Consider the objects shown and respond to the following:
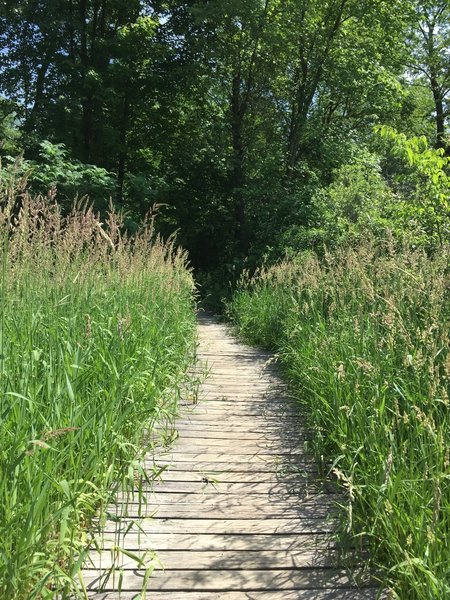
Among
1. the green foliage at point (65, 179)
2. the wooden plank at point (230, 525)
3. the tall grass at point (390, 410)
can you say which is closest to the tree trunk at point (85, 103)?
the green foliage at point (65, 179)

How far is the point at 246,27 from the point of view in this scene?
46.5 feet

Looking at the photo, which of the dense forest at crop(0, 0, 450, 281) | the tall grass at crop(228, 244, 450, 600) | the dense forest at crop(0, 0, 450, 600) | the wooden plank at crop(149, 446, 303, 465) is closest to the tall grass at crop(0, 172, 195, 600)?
the dense forest at crop(0, 0, 450, 600)

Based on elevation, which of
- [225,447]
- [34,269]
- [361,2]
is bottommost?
[225,447]

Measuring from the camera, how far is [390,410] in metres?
2.39

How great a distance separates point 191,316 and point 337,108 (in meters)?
14.1

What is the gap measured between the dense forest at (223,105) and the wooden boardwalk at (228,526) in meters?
8.98

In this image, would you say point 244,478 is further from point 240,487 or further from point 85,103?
point 85,103

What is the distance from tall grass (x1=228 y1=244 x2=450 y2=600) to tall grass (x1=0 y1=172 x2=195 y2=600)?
111 cm

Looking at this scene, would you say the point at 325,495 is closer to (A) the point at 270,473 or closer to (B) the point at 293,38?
(A) the point at 270,473

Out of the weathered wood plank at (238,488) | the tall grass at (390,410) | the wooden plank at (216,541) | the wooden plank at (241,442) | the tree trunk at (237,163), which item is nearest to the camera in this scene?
the tall grass at (390,410)

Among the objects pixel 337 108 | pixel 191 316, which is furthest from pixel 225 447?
pixel 337 108

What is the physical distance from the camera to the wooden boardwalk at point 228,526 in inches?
80.9

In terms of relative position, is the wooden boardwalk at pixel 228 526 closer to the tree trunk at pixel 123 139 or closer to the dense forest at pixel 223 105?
the dense forest at pixel 223 105

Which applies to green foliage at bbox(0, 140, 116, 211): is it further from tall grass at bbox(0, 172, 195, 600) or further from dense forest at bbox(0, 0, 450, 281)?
tall grass at bbox(0, 172, 195, 600)
